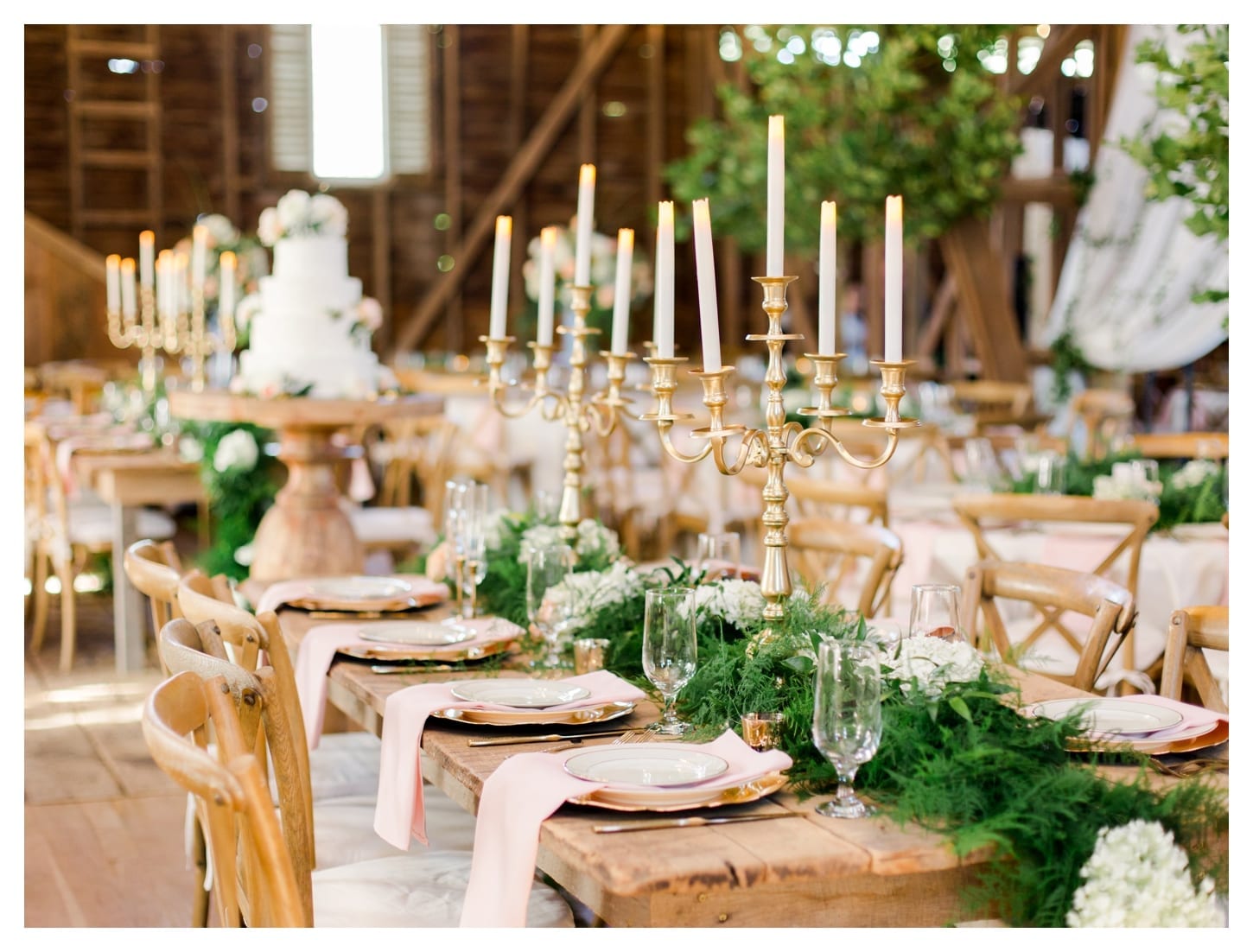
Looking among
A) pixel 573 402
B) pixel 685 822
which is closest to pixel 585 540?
pixel 573 402

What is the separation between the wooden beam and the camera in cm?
1276

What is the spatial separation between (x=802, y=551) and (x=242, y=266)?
5725 millimetres

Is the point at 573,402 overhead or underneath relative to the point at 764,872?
overhead

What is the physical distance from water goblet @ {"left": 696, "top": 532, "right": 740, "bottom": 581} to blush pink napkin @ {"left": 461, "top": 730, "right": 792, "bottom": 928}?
725mm

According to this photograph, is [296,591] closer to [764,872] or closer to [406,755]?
[406,755]

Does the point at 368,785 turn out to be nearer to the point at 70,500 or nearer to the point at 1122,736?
the point at 1122,736

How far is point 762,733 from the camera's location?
1938mm

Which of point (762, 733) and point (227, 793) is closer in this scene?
point (227, 793)

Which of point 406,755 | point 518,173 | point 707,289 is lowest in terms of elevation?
point 406,755

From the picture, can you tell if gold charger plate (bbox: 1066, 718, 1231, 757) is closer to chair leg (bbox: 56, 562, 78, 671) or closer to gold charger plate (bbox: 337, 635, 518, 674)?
gold charger plate (bbox: 337, 635, 518, 674)

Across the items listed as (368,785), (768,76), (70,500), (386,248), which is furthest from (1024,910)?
(386,248)

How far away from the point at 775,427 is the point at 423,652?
78cm

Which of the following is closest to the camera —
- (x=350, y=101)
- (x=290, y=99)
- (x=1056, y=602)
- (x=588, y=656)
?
(x=588, y=656)

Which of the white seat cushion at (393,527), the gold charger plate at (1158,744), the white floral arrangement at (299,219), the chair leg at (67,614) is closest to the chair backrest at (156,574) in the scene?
the gold charger plate at (1158,744)
